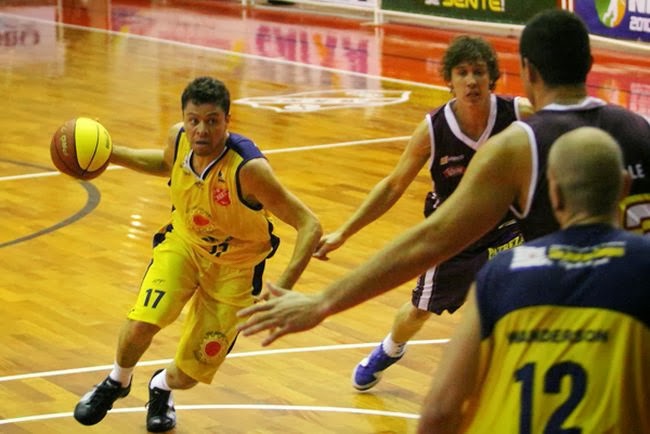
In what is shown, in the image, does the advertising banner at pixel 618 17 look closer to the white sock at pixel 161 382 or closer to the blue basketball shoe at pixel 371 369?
the blue basketball shoe at pixel 371 369

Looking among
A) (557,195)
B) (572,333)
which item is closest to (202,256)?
(557,195)

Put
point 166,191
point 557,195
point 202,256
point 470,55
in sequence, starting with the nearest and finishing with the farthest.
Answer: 1. point 557,195
2. point 202,256
3. point 470,55
4. point 166,191

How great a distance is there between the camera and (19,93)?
15.0 m

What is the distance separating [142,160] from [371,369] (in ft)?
4.84

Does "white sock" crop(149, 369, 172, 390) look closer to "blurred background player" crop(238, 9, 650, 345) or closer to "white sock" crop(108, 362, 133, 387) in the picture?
Result: "white sock" crop(108, 362, 133, 387)

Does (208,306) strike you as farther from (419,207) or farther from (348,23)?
(348,23)

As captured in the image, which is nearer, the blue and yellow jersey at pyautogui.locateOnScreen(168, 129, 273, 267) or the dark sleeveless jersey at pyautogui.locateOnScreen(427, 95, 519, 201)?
the blue and yellow jersey at pyautogui.locateOnScreen(168, 129, 273, 267)

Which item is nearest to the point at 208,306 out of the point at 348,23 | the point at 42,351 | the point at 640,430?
the point at 42,351

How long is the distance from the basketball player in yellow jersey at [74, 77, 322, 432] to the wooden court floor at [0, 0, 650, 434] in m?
0.29

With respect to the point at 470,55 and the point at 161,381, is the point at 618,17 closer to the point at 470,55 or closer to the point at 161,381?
the point at 470,55

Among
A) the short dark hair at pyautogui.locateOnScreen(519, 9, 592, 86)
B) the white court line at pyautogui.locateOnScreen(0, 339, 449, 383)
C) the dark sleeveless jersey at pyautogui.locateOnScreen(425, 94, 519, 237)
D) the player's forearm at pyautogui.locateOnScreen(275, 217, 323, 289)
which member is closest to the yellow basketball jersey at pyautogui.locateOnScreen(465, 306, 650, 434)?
the short dark hair at pyautogui.locateOnScreen(519, 9, 592, 86)

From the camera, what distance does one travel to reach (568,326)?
9.12 ft

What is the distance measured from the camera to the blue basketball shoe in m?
6.40

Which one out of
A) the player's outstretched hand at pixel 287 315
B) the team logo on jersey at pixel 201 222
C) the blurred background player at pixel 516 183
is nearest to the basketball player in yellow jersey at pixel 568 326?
the blurred background player at pixel 516 183
